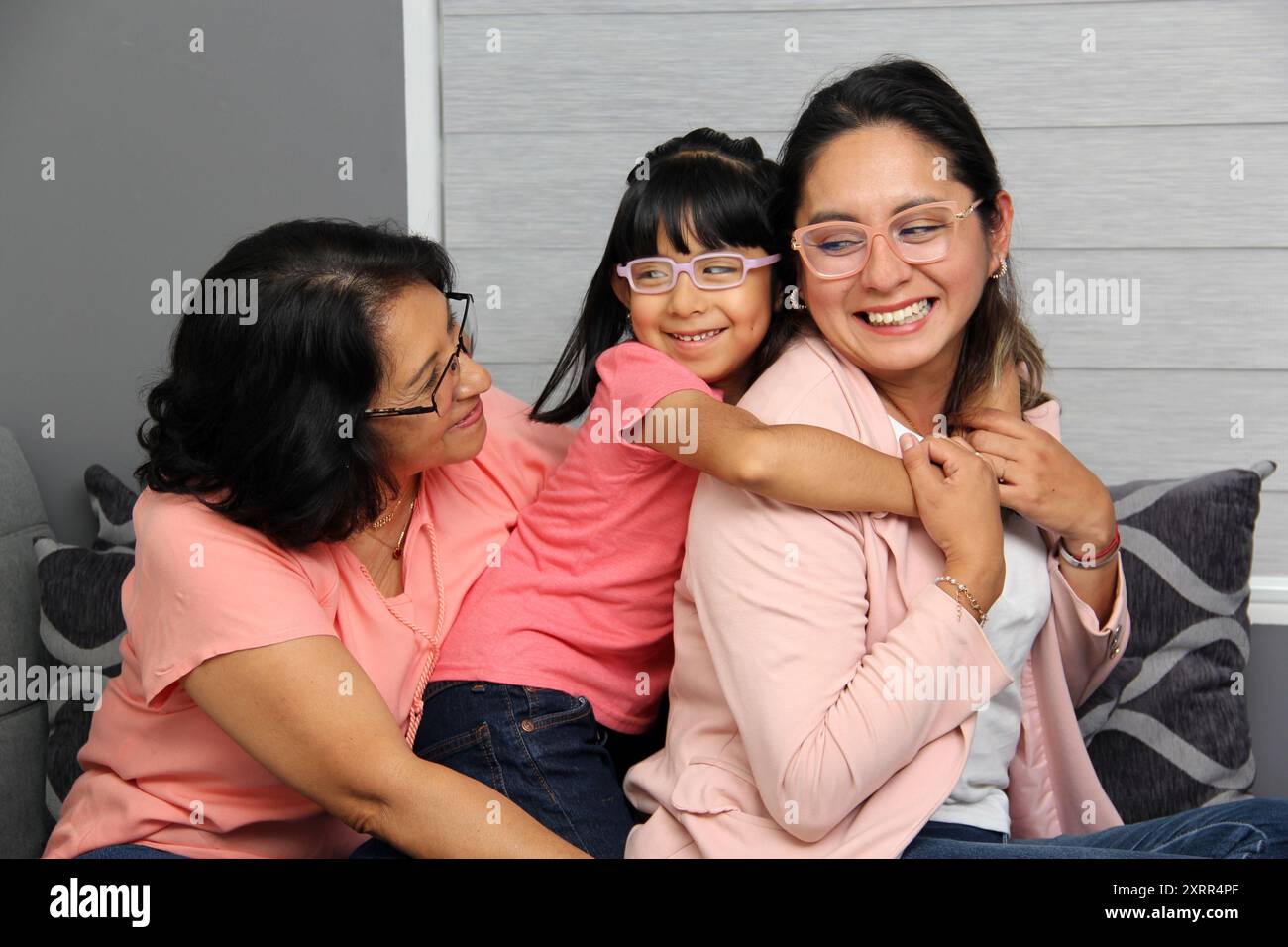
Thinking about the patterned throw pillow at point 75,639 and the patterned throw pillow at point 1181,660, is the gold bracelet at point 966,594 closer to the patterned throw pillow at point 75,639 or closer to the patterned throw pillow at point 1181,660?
the patterned throw pillow at point 1181,660

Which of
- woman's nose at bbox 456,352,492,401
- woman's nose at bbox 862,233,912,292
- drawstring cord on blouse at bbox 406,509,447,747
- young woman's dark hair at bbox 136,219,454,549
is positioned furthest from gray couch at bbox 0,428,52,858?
woman's nose at bbox 862,233,912,292

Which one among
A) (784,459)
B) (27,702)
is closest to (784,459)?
(784,459)

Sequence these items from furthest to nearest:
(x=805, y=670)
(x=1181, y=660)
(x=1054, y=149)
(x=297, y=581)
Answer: (x=1054, y=149)
(x=1181, y=660)
(x=297, y=581)
(x=805, y=670)

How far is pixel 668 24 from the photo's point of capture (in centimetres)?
237

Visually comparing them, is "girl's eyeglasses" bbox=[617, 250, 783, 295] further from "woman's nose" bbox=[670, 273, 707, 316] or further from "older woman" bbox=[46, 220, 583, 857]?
"older woman" bbox=[46, 220, 583, 857]

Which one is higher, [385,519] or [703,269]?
[703,269]

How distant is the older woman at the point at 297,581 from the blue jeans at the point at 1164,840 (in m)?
0.47

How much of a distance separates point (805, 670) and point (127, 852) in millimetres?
894

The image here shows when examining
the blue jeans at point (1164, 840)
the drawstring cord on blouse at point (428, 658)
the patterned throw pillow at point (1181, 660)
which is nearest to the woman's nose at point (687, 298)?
the drawstring cord on blouse at point (428, 658)

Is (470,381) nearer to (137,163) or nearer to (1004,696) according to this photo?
(1004,696)

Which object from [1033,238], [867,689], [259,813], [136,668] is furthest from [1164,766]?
[136,668]

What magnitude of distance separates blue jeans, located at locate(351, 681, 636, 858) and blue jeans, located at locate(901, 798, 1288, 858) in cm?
40

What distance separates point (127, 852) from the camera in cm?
151
